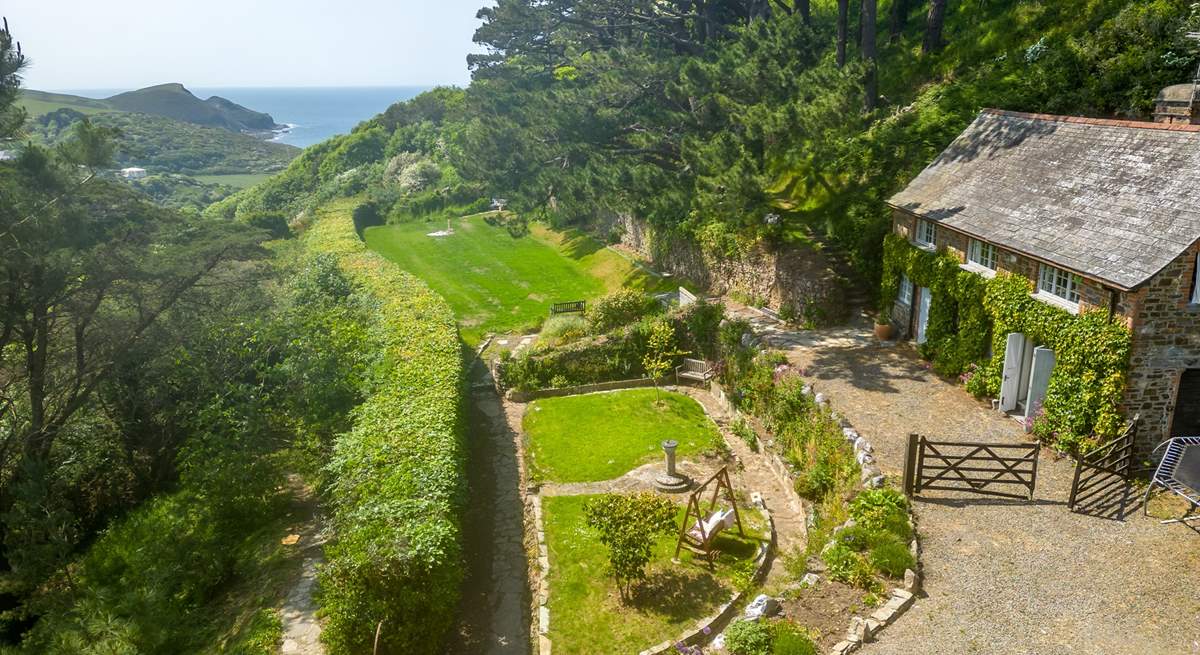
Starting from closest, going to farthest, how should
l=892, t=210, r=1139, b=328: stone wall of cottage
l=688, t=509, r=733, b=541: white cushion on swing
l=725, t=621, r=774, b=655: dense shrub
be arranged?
l=725, t=621, r=774, b=655: dense shrub, l=892, t=210, r=1139, b=328: stone wall of cottage, l=688, t=509, r=733, b=541: white cushion on swing

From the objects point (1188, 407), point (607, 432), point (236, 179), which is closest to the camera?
point (1188, 407)

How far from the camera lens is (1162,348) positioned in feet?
48.7

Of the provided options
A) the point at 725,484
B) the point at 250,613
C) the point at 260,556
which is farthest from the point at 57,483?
the point at 725,484

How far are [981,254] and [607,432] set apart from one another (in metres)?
11.6

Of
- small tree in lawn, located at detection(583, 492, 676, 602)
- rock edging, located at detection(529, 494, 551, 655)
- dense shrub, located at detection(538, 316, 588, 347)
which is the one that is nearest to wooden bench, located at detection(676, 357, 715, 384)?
dense shrub, located at detection(538, 316, 588, 347)

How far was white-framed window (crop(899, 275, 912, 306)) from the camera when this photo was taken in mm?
23623

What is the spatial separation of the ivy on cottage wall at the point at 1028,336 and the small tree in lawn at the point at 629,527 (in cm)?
907

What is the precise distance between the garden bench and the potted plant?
367 inches

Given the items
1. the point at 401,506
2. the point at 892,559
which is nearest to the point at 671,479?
the point at 892,559

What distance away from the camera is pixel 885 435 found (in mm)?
18000

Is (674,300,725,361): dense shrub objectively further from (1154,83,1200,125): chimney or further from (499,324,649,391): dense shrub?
(1154,83,1200,125): chimney

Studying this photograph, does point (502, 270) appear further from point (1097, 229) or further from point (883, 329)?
point (1097, 229)

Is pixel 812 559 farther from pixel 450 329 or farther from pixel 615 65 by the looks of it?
pixel 615 65

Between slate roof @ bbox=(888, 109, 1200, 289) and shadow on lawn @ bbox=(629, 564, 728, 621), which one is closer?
shadow on lawn @ bbox=(629, 564, 728, 621)
